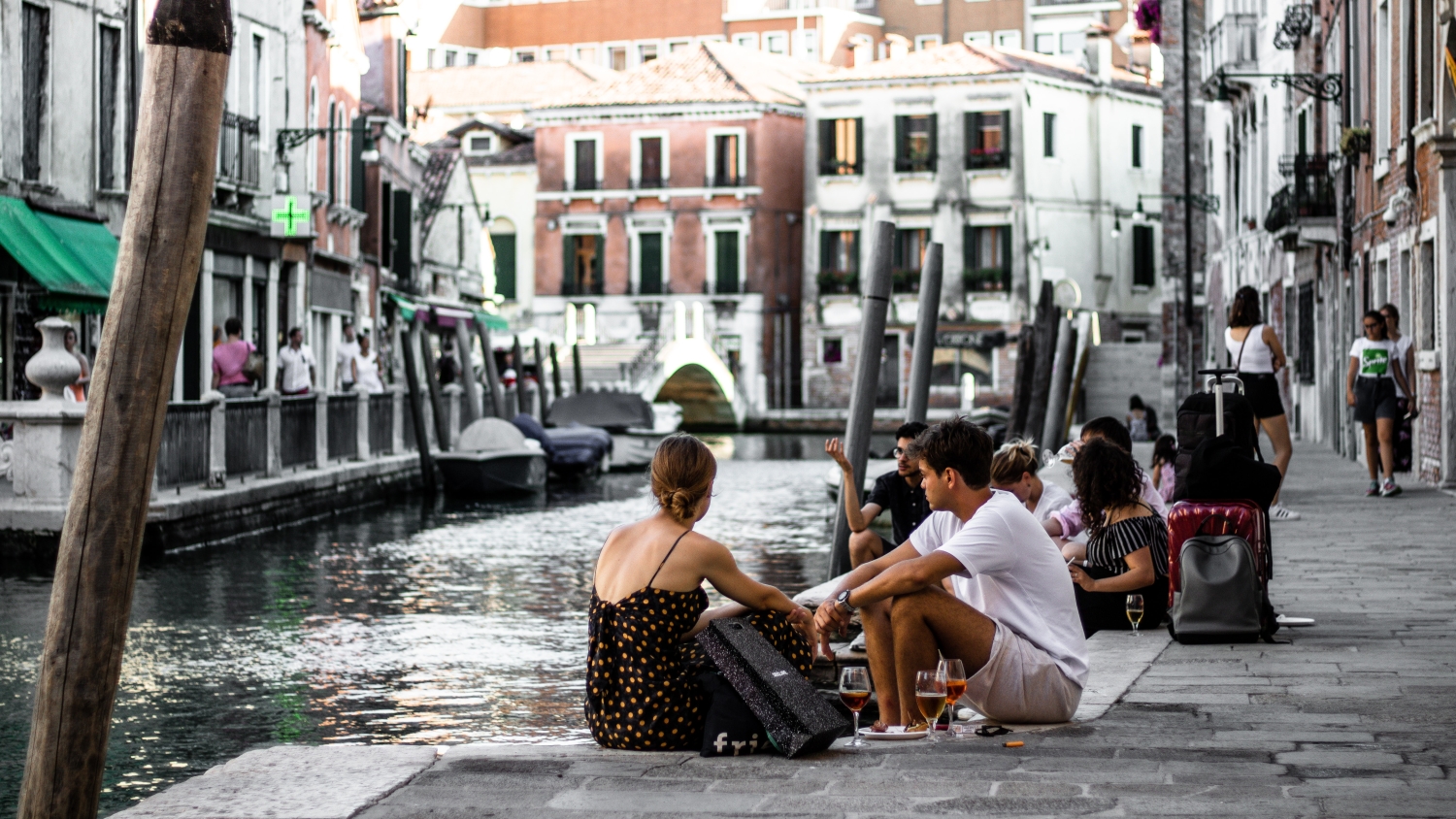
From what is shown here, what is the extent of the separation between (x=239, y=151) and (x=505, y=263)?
29213 mm

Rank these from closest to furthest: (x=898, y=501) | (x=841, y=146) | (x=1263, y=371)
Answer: (x=898, y=501)
(x=1263, y=371)
(x=841, y=146)

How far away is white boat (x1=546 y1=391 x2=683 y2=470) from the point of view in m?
32.9

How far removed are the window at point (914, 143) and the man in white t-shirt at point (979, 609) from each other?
151 feet

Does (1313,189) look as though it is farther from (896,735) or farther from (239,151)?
(896,735)

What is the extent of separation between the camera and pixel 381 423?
1003 inches

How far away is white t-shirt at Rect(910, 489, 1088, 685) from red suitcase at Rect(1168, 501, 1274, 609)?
1.89m

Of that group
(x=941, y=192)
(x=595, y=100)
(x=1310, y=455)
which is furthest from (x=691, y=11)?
(x=1310, y=455)

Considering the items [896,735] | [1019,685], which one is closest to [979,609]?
[1019,685]

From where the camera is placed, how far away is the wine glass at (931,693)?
18.2 ft

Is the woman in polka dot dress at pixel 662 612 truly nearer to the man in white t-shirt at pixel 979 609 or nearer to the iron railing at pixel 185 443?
the man in white t-shirt at pixel 979 609

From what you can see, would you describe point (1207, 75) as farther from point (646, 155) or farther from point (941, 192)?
point (646, 155)

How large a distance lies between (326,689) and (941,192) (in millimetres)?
43294

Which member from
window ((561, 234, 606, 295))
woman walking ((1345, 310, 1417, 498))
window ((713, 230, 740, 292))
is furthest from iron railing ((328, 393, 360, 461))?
window ((561, 234, 606, 295))

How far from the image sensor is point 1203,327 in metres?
40.9
